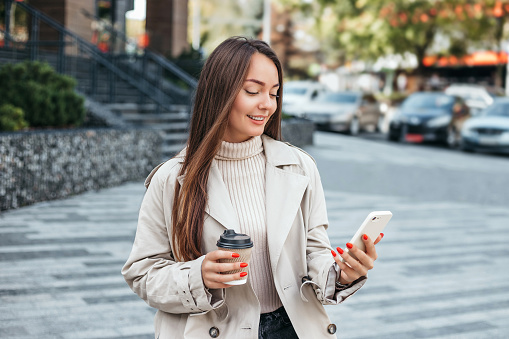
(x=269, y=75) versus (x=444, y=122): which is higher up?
(x=269, y=75)

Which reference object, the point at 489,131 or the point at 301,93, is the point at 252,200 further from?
the point at 301,93

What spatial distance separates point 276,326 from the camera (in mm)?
2352

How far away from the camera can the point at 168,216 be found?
2305mm

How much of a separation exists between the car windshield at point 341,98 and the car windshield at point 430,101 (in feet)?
8.53

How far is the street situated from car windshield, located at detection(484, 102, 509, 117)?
9778 millimetres

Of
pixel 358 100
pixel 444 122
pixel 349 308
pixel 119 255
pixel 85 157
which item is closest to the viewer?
pixel 349 308

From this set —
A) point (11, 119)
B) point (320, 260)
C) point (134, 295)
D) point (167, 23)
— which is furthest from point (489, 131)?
point (320, 260)

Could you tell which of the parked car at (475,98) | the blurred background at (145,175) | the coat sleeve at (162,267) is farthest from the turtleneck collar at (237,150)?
the parked car at (475,98)

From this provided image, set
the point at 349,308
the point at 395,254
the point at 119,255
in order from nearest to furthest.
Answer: the point at 349,308 < the point at 119,255 < the point at 395,254

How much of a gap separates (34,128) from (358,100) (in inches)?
708

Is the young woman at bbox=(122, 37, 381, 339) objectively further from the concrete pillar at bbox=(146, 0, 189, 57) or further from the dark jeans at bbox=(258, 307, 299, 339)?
the concrete pillar at bbox=(146, 0, 189, 57)

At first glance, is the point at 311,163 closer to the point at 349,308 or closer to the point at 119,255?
the point at 349,308

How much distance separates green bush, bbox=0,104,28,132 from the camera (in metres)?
9.20

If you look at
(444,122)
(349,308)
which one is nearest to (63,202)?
(349,308)
